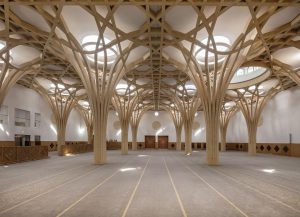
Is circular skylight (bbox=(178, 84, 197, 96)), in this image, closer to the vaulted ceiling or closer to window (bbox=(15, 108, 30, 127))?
the vaulted ceiling

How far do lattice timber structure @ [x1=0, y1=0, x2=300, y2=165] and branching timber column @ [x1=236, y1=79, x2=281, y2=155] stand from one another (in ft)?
1.57

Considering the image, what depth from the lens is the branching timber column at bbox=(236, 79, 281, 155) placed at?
131 ft

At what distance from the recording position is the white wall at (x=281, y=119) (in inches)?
1478

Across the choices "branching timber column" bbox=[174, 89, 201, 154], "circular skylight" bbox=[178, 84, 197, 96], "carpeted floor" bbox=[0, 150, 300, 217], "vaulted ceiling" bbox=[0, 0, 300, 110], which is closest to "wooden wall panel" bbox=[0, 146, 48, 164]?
"vaulted ceiling" bbox=[0, 0, 300, 110]

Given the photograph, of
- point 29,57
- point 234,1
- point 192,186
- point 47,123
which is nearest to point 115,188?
point 192,186

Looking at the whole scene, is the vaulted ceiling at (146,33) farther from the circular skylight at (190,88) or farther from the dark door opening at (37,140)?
the dark door opening at (37,140)

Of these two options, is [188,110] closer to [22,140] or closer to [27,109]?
[27,109]

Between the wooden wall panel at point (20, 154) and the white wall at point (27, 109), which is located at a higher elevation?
the white wall at point (27, 109)

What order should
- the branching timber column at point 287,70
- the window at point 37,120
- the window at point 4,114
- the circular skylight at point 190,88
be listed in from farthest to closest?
the window at point 37,120, the circular skylight at point 190,88, the window at point 4,114, the branching timber column at point 287,70

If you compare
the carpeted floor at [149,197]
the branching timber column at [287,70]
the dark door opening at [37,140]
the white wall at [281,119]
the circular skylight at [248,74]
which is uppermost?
the circular skylight at [248,74]

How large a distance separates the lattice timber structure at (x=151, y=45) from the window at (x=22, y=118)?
460cm

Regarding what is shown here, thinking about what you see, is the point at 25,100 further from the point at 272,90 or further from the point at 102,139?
the point at 272,90

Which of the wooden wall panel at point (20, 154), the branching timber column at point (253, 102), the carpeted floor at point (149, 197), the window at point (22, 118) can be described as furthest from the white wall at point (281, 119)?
the window at point (22, 118)

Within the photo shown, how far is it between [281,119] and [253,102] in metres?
5.17
